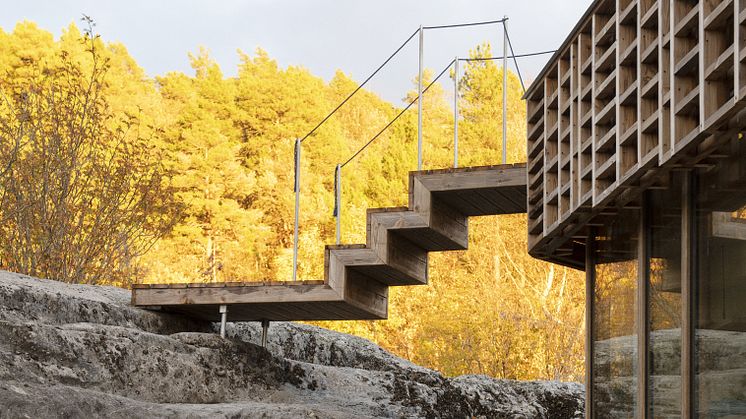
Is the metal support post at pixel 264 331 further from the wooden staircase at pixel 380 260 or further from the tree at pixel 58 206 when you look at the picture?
the tree at pixel 58 206

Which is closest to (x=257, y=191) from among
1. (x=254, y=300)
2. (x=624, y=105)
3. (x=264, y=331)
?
(x=264, y=331)

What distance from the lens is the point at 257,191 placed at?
31.6m

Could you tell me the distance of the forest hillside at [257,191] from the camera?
1343 cm

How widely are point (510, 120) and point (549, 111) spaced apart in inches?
699

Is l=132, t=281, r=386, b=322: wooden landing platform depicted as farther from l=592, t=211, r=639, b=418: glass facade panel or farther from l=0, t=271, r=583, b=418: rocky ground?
l=592, t=211, r=639, b=418: glass facade panel

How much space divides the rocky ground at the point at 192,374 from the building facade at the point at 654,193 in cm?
237

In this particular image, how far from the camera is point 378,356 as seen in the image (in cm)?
1287

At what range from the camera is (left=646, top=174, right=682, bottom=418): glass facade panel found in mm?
6496

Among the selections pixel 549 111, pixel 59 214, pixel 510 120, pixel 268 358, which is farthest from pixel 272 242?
pixel 549 111

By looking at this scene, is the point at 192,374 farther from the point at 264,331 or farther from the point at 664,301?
the point at 664,301

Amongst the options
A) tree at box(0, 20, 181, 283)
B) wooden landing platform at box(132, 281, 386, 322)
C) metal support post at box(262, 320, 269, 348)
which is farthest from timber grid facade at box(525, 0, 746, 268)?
tree at box(0, 20, 181, 283)

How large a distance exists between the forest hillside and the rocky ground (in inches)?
108

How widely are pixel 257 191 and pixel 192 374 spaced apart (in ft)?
74.4

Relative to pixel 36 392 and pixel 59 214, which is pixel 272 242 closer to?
pixel 59 214
